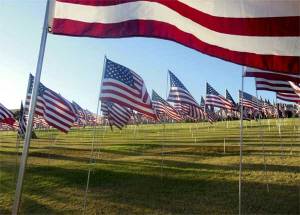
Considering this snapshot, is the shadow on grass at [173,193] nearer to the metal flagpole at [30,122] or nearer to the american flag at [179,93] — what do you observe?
the metal flagpole at [30,122]

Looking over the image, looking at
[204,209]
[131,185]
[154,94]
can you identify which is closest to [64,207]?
[131,185]

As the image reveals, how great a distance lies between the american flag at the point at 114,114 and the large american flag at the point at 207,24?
14.6 metres

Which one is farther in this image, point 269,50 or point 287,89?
point 287,89

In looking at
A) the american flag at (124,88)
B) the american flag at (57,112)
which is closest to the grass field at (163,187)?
the american flag at (57,112)

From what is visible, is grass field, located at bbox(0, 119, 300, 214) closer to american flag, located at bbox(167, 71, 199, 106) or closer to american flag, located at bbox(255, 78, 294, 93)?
american flag, located at bbox(255, 78, 294, 93)

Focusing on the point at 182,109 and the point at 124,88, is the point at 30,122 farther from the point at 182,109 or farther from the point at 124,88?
the point at 182,109

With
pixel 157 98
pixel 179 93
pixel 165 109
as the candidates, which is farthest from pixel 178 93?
pixel 157 98

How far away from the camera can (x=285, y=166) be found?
15.9 m

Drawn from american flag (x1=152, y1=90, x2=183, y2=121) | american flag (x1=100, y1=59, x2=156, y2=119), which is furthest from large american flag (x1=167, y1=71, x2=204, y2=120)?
american flag (x1=100, y1=59, x2=156, y2=119)

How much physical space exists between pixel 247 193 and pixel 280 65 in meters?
7.61

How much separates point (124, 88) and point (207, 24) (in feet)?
33.9

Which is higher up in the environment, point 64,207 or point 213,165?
point 213,165

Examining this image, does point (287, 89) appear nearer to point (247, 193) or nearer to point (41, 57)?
point (247, 193)

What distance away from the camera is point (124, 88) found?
15594 millimetres
